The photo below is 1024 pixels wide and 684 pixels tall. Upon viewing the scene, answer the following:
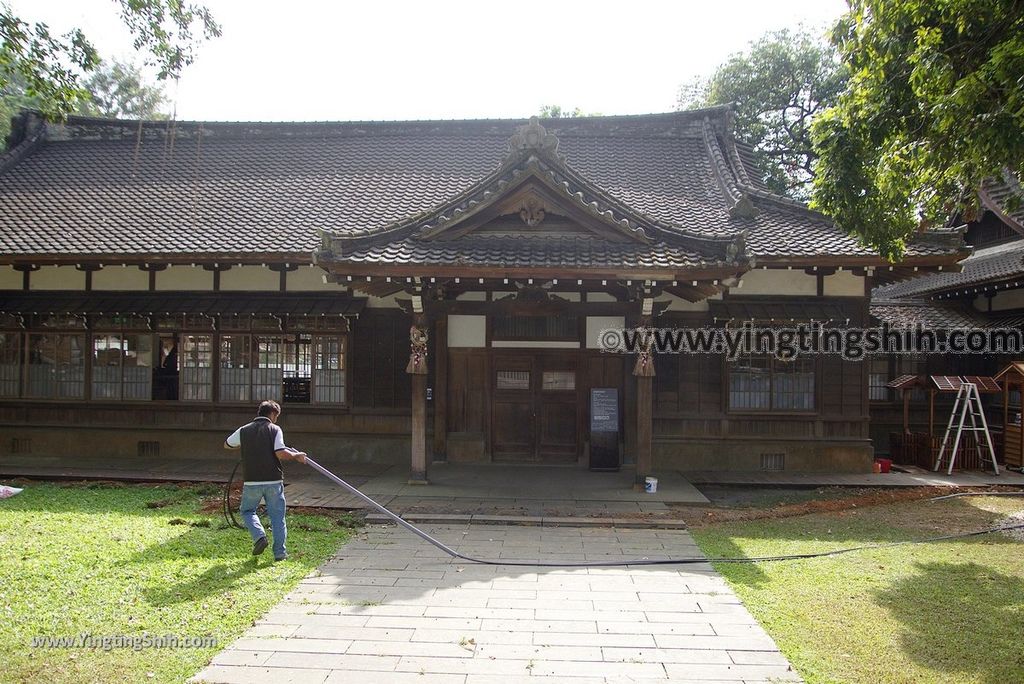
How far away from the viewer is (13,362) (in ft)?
43.9

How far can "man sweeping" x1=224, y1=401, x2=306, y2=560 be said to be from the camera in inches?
278

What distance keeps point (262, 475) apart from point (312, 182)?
10.3 meters

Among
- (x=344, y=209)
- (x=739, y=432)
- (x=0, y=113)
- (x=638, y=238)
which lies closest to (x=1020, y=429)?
(x=739, y=432)

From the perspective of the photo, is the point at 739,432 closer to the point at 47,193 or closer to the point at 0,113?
the point at 47,193

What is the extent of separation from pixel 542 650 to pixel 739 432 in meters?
8.59

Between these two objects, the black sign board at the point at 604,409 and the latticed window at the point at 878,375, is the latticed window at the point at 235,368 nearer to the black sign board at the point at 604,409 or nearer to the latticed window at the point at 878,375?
the black sign board at the point at 604,409

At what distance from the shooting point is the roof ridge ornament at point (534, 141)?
34.8ft

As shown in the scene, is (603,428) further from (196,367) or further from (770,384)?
(196,367)

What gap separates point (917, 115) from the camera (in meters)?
7.14

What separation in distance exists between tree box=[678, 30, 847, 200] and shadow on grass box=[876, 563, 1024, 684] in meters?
24.5

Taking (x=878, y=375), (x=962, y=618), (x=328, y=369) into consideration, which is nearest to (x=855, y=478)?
(x=878, y=375)

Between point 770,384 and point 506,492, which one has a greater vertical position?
point 770,384

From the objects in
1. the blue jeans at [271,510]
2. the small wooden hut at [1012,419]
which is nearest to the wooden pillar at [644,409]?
the blue jeans at [271,510]

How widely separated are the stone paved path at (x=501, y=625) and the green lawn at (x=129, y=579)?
0.34 metres
